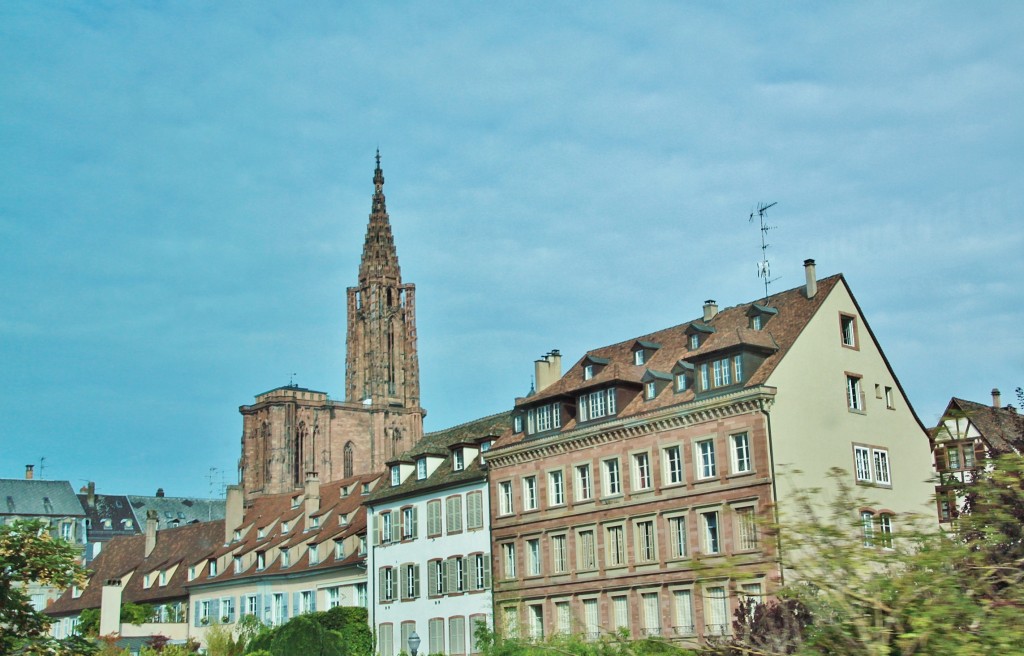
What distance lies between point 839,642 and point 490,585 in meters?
42.1

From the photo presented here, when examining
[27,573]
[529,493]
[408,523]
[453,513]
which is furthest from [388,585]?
[27,573]

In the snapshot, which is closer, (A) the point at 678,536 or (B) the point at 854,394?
(A) the point at 678,536

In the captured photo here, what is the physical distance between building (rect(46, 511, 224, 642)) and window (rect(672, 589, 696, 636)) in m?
40.7

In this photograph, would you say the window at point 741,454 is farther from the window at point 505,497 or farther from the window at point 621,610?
the window at point 505,497

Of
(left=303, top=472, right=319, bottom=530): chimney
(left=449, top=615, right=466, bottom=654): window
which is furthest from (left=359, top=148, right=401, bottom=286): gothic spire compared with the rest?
(left=449, top=615, right=466, bottom=654): window

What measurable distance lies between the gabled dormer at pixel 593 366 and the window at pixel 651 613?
393 inches

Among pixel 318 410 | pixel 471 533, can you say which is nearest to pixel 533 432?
pixel 471 533

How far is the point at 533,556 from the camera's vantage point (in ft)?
180

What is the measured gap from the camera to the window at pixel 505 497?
56625 millimetres

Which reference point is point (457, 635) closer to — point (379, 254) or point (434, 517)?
point (434, 517)

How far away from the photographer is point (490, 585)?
185 feet

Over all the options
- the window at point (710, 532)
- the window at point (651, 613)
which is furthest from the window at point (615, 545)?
the window at point (710, 532)

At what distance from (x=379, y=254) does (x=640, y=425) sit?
9728 cm

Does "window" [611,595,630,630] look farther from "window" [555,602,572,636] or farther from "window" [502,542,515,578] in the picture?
"window" [502,542,515,578]
